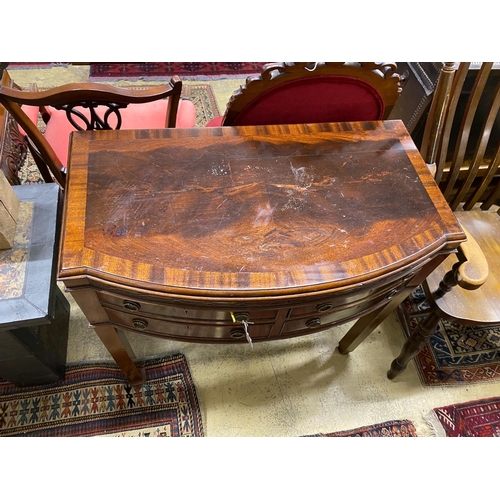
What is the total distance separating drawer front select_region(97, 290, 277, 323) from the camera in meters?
0.78

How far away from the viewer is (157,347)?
1.42 meters

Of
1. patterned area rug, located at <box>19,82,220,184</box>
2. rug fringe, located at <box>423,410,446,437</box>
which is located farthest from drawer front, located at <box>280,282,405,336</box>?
patterned area rug, located at <box>19,82,220,184</box>

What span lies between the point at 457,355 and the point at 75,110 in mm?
1614

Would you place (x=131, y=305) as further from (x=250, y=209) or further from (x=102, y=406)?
(x=102, y=406)

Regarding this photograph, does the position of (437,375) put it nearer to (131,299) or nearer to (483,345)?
(483,345)

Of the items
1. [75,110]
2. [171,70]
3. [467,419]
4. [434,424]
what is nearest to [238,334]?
[75,110]

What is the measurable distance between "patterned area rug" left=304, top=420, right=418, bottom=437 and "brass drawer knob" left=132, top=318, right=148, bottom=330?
810 millimetres

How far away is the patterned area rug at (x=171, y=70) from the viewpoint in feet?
7.29

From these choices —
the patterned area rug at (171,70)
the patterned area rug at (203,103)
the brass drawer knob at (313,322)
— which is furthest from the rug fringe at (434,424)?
the patterned area rug at (171,70)

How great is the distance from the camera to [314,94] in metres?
1.01

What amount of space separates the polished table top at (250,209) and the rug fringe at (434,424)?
0.83 meters

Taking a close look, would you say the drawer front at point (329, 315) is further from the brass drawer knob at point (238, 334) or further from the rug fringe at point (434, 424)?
the rug fringe at point (434, 424)

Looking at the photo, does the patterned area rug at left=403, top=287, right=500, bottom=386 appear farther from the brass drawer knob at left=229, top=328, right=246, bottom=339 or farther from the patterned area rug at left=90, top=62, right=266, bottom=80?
the patterned area rug at left=90, top=62, right=266, bottom=80

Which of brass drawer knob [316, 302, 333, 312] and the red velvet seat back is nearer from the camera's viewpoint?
brass drawer knob [316, 302, 333, 312]
